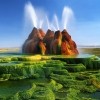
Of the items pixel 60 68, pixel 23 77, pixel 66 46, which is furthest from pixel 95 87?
pixel 66 46

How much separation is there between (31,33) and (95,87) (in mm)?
56729

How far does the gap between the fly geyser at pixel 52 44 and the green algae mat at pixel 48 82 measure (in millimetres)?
22456

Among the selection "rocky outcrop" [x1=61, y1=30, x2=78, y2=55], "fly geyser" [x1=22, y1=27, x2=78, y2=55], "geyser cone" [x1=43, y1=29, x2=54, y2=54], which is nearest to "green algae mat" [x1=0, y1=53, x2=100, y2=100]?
"rocky outcrop" [x1=61, y1=30, x2=78, y2=55]

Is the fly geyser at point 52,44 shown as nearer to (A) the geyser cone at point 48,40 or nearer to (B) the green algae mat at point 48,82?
(A) the geyser cone at point 48,40

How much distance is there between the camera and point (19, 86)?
3891 centimetres

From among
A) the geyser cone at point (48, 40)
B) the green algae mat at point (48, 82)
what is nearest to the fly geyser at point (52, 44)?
the geyser cone at point (48, 40)

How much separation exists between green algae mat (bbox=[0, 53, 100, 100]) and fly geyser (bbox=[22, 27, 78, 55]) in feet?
73.7

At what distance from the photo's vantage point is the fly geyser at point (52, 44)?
82.1 m

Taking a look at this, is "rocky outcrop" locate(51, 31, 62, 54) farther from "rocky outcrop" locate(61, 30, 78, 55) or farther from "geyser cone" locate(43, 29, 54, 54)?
"geyser cone" locate(43, 29, 54, 54)

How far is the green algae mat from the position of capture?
3158 cm

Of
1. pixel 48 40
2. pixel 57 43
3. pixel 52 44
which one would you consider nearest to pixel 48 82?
pixel 57 43

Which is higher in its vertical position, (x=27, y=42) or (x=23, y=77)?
(x=27, y=42)

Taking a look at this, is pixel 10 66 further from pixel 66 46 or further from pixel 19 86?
pixel 66 46

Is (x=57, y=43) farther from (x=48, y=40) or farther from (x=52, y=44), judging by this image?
(x=48, y=40)
